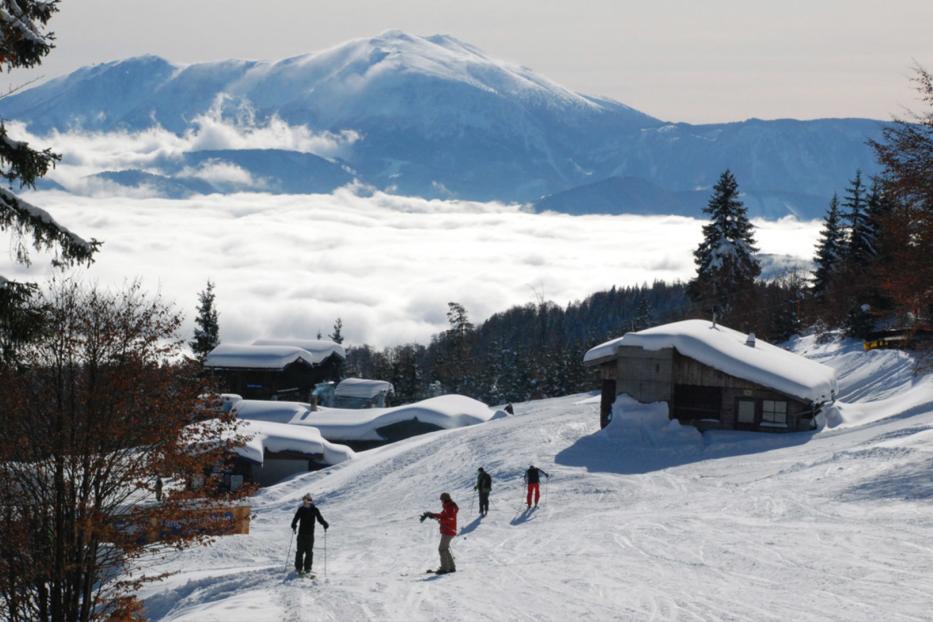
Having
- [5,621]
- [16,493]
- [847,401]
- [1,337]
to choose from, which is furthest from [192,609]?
[847,401]

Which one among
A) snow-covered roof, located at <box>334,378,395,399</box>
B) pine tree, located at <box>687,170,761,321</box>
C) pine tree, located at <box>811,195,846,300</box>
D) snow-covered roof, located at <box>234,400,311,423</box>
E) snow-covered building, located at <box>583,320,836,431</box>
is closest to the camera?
snow-covered building, located at <box>583,320,836,431</box>

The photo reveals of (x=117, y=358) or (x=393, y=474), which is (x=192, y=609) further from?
(x=393, y=474)

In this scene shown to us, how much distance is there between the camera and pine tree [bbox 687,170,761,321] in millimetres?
67744

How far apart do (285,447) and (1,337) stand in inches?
1402

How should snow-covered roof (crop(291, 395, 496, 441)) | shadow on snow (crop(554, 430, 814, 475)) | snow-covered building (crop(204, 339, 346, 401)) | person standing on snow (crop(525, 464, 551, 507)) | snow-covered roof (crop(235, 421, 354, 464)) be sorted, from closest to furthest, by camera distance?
person standing on snow (crop(525, 464, 551, 507)) < shadow on snow (crop(554, 430, 814, 475)) < snow-covered roof (crop(235, 421, 354, 464)) < snow-covered roof (crop(291, 395, 496, 441)) < snow-covered building (crop(204, 339, 346, 401))

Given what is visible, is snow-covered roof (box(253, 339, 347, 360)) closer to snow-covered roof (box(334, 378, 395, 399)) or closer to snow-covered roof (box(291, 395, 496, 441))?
snow-covered roof (box(334, 378, 395, 399))

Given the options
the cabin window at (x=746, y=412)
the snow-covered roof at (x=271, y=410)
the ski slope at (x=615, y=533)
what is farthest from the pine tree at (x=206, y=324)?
the cabin window at (x=746, y=412)

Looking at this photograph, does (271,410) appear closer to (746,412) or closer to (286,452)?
(286,452)

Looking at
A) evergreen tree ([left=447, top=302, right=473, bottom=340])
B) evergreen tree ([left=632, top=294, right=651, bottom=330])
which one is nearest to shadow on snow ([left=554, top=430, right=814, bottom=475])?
evergreen tree ([left=632, top=294, right=651, bottom=330])

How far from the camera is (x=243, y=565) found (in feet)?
83.3

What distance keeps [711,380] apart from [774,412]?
2713 mm

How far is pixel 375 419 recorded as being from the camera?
58844 mm

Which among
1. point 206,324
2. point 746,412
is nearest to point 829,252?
point 746,412

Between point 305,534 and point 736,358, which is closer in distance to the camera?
point 305,534
